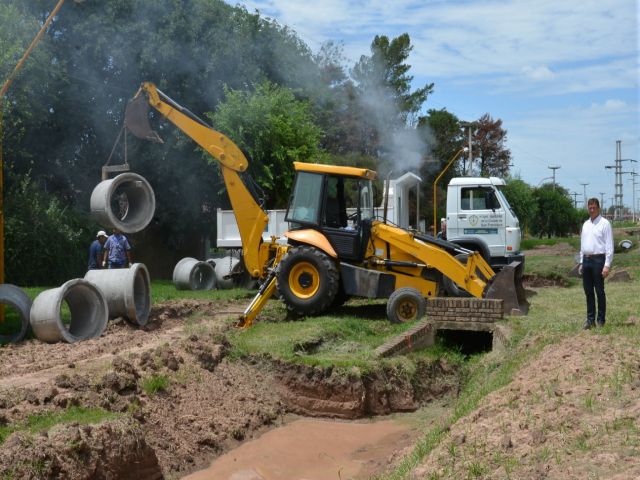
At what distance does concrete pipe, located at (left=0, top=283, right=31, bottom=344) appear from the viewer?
13148mm

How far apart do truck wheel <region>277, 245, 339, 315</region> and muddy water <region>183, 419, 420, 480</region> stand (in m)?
3.64

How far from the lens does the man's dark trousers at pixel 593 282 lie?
34.0 feet

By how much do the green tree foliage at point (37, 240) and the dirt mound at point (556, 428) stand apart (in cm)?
1914

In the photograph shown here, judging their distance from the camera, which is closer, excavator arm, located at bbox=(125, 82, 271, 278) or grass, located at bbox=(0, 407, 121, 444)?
grass, located at bbox=(0, 407, 121, 444)

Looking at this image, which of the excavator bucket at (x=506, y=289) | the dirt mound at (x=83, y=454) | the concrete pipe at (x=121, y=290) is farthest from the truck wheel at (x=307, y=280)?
the dirt mound at (x=83, y=454)

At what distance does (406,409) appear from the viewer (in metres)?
11.2

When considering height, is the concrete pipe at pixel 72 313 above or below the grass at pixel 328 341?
above

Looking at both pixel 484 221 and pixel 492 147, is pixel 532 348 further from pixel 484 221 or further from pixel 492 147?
pixel 492 147

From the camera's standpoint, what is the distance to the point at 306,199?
14914 mm

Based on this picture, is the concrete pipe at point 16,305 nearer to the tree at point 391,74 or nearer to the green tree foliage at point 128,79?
the green tree foliage at point 128,79

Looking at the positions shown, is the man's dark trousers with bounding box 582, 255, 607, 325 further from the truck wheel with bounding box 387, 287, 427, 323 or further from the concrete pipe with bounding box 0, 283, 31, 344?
the concrete pipe with bounding box 0, 283, 31, 344

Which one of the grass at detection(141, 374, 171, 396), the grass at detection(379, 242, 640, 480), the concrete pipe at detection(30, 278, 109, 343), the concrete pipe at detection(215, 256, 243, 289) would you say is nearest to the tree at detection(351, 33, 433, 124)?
the concrete pipe at detection(215, 256, 243, 289)

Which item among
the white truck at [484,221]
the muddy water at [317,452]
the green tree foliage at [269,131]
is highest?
the green tree foliage at [269,131]

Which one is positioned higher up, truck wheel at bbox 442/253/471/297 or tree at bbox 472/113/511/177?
tree at bbox 472/113/511/177
